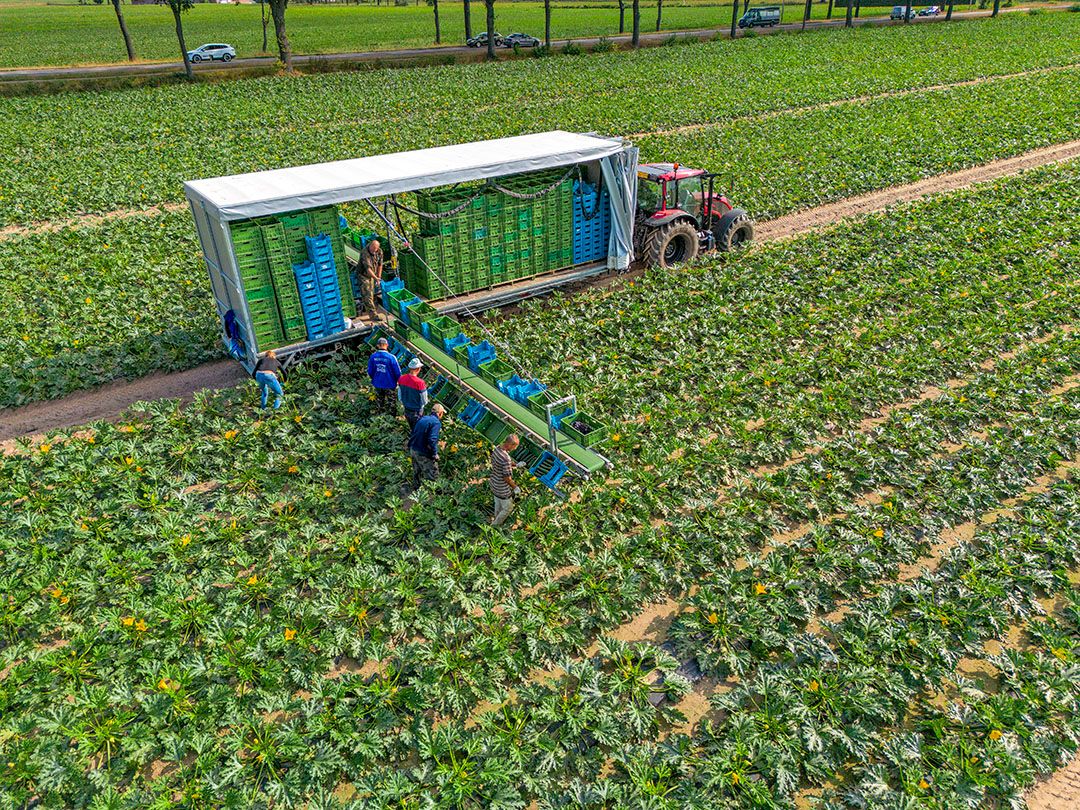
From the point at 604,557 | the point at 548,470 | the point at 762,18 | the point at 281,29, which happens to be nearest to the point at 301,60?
the point at 281,29

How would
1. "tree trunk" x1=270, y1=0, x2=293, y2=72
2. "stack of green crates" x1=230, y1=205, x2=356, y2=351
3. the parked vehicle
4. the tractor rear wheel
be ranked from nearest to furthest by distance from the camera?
"stack of green crates" x1=230, y1=205, x2=356, y2=351, the tractor rear wheel, "tree trunk" x1=270, y1=0, x2=293, y2=72, the parked vehicle

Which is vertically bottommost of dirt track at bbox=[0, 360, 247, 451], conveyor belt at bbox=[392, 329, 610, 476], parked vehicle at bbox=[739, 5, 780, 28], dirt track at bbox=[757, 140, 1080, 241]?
dirt track at bbox=[0, 360, 247, 451]

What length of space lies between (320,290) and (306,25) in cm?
9024

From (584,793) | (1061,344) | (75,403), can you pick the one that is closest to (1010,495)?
(1061,344)

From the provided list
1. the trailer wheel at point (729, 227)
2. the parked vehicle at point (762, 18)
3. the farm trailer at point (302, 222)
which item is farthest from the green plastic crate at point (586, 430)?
the parked vehicle at point (762, 18)

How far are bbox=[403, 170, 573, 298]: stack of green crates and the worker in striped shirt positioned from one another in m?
5.45

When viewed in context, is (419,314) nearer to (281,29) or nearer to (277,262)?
(277,262)

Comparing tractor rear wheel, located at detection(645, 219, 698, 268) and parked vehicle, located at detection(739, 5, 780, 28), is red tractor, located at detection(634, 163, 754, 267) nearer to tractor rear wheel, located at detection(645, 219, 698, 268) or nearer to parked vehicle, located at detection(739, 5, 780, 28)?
tractor rear wheel, located at detection(645, 219, 698, 268)

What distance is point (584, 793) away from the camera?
664cm

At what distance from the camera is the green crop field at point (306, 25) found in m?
66.2

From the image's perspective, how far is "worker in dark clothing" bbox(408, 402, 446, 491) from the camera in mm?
10219

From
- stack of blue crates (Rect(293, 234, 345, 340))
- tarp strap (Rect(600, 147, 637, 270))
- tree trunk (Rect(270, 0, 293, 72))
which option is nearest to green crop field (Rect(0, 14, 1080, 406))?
stack of blue crates (Rect(293, 234, 345, 340))

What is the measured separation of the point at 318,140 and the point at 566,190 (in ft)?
59.6

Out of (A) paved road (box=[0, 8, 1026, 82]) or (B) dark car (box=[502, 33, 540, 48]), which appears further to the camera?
(B) dark car (box=[502, 33, 540, 48])
